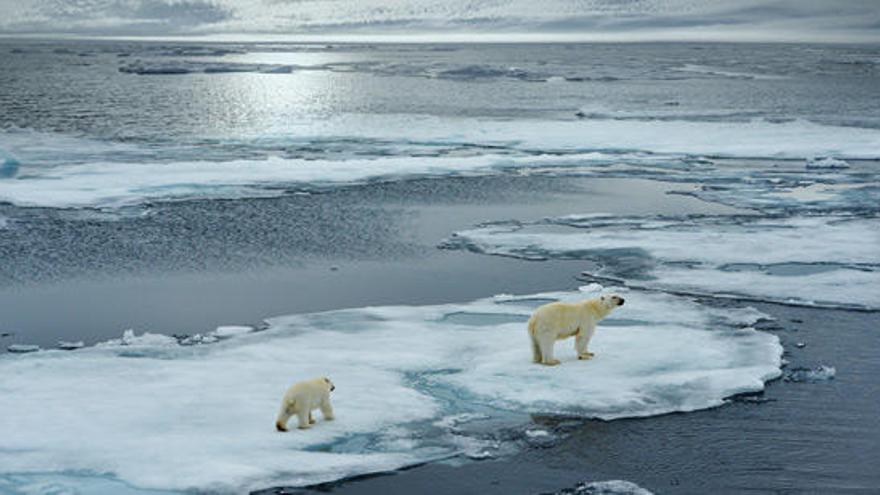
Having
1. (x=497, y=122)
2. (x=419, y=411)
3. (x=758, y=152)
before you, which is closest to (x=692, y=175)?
(x=758, y=152)

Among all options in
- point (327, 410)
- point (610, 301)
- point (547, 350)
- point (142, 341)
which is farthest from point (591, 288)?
Answer: point (327, 410)

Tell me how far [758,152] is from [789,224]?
11.1 meters

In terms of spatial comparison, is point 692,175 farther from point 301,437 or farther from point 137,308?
point 301,437

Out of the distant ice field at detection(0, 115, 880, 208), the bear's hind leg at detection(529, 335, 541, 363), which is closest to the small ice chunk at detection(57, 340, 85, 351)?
the bear's hind leg at detection(529, 335, 541, 363)

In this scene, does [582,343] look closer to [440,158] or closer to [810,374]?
[810,374]

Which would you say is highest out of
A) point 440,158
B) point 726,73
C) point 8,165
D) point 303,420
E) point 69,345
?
point 726,73

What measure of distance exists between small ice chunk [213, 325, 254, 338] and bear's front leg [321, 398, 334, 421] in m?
3.13

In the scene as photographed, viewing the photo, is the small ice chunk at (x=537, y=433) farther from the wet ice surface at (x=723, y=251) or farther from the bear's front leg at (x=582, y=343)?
the wet ice surface at (x=723, y=251)

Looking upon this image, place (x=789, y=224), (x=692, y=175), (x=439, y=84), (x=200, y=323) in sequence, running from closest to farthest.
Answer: (x=200, y=323), (x=789, y=224), (x=692, y=175), (x=439, y=84)

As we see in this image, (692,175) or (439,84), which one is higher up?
(439,84)

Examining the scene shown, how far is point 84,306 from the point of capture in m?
13.4

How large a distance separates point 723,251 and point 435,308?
5.22 m

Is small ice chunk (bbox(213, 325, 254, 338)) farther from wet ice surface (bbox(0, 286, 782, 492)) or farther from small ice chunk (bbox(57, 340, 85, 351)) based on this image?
small ice chunk (bbox(57, 340, 85, 351))

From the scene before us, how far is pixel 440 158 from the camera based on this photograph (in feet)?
87.8
